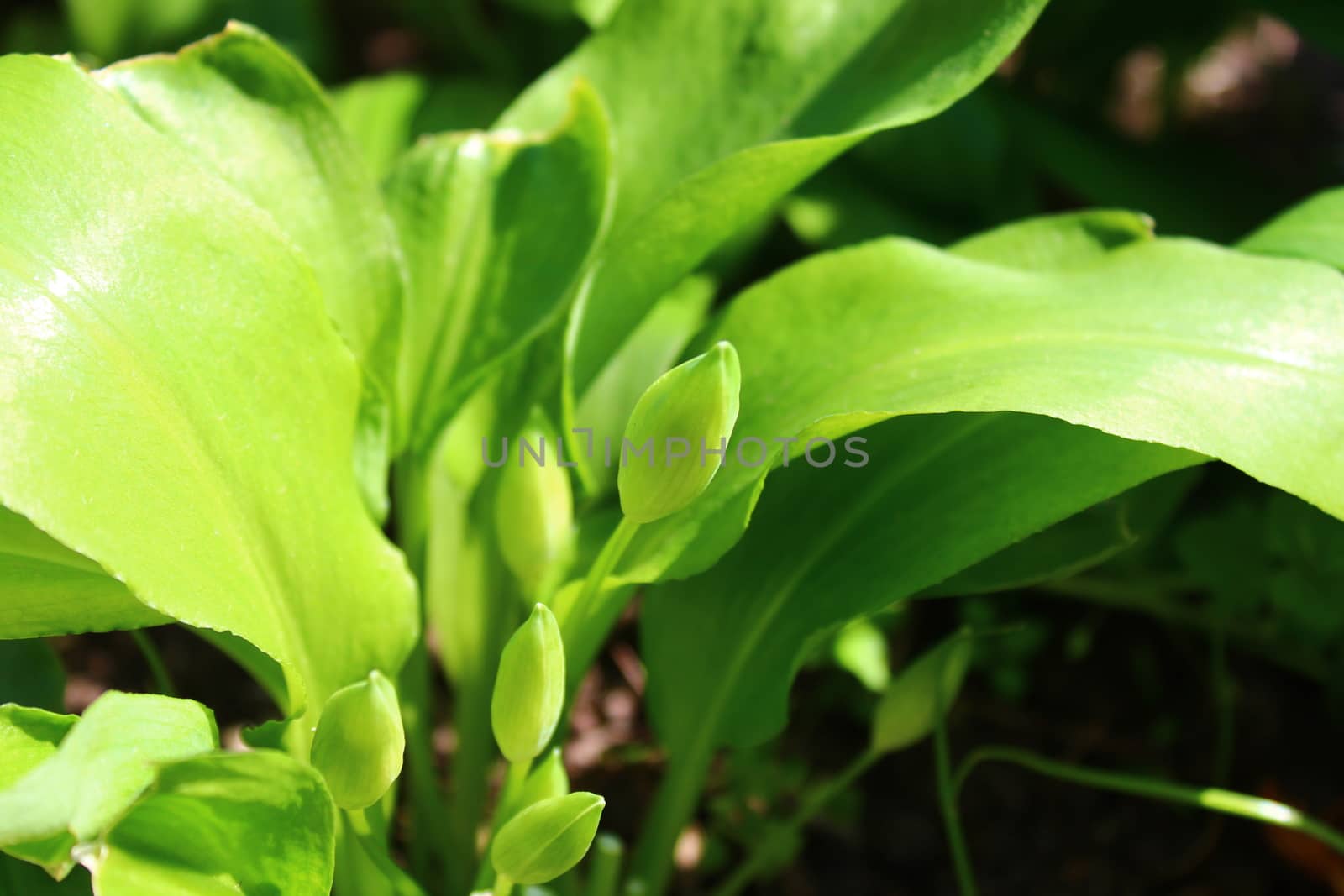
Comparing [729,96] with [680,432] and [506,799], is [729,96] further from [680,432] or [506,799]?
[506,799]

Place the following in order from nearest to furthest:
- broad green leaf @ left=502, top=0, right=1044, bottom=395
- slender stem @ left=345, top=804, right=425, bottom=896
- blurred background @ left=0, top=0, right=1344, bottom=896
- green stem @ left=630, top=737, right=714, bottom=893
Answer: slender stem @ left=345, top=804, right=425, bottom=896
broad green leaf @ left=502, top=0, right=1044, bottom=395
green stem @ left=630, top=737, right=714, bottom=893
blurred background @ left=0, top=0, right=1344, bottom=896

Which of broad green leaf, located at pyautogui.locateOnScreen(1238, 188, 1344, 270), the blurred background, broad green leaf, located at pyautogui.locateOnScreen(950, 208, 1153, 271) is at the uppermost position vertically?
broad green leaf, located at pyautogui.locateOnScreen(1238, 188, 1344, 270)

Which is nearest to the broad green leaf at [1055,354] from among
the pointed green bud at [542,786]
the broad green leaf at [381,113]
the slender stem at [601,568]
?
the slender stem at [601,568]

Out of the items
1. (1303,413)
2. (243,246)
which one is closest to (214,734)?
(243,246)

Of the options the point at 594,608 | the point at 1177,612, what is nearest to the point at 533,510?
the point at 594,608

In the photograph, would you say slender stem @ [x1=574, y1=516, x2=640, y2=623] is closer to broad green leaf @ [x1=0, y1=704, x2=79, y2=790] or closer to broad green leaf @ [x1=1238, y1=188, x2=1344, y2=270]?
broad green leaf @ [x1=0, y1=704, x2=79, y2=790]

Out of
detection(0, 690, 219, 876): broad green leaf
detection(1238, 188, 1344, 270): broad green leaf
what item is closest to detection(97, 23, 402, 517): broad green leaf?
detection(0, 690, 219, 876): broad green leaf

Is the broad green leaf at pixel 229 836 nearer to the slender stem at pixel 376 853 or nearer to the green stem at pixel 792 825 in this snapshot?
the slender stem at pixel 376 853

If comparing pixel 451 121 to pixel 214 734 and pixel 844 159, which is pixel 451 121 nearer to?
pixel 844 159
